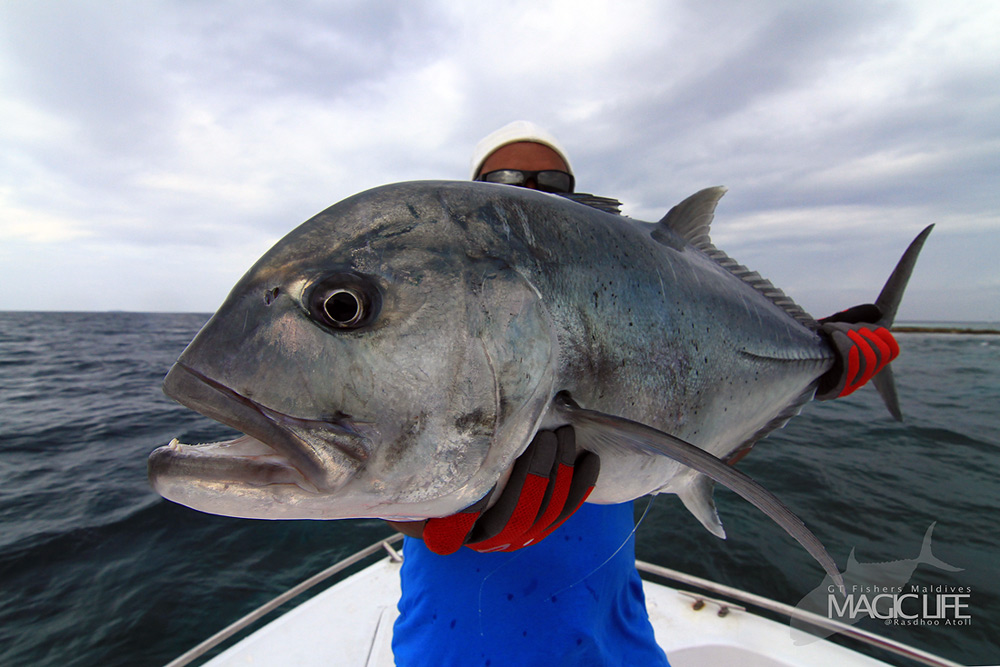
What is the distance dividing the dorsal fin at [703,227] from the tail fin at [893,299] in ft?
3.89

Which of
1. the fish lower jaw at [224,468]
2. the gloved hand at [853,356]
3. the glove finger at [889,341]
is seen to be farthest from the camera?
the glove finger at [889,341]

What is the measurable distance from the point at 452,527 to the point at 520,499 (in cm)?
18

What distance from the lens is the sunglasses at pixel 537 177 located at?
2207 millimetres

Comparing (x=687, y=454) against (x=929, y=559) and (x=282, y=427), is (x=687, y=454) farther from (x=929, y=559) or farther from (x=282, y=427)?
(x=929, y=559)

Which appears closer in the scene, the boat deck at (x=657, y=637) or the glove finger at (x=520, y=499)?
the glove finger at (x=520, y=499)

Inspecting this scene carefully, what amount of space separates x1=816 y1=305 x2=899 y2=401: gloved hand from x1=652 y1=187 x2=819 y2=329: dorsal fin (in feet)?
2.02

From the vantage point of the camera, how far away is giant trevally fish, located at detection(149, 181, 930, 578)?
79cm

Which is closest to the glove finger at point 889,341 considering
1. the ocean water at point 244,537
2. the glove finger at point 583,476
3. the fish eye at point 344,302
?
the glove finger at point 583,476

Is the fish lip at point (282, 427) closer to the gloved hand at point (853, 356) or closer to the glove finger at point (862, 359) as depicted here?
the gloved hand at point (853, 356)

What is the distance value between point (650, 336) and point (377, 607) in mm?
2891

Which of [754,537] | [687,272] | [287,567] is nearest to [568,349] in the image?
[687,272]

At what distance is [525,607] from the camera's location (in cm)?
136

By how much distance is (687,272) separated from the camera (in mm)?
1469

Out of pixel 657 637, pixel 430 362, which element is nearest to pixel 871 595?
pixel 657 637
